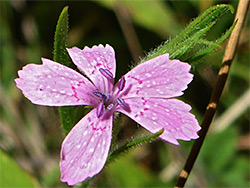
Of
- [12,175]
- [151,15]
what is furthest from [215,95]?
[151,15]

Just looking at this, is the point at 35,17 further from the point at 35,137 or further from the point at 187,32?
the point at 187,32

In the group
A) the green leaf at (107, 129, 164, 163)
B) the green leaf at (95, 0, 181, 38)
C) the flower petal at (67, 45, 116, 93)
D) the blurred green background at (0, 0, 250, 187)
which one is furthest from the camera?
the green leaf at (95, 0, 181, 38)

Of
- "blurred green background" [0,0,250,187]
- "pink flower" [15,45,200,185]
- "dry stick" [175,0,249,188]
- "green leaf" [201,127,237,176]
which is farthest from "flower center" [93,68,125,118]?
"green leaf" [201,127,237,176]

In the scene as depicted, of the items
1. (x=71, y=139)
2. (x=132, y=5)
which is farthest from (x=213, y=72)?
(x=71, y=139)

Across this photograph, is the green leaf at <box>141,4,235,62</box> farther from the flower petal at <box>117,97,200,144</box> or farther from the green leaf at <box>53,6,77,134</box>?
the green leaf at <box>53,6,77,134</box>

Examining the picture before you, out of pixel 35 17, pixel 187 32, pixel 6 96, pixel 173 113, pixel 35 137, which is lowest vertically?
pixel 35 137
